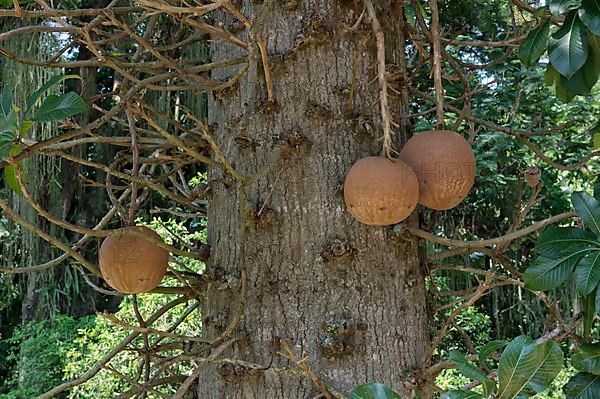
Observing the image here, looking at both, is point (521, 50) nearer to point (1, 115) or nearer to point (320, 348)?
point (320, 348)

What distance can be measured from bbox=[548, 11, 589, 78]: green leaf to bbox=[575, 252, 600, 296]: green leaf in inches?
11.6

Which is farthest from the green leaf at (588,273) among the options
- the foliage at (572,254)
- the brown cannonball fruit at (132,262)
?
the brown cannonball fruit at (132,262)

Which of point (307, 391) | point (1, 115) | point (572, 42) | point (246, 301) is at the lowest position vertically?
point (307, 391)

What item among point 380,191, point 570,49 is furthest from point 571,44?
point 380,191

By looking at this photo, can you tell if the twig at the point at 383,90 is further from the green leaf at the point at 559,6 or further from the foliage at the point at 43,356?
the foliage at the point at 43,356

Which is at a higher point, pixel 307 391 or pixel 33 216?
pixel 33 216

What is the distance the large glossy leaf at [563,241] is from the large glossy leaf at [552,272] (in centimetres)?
1

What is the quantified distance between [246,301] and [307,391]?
0.14 metres

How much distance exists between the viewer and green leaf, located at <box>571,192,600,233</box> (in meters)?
1.02

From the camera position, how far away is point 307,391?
887mm

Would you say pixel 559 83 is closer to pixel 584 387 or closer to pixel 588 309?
pixel 588 309

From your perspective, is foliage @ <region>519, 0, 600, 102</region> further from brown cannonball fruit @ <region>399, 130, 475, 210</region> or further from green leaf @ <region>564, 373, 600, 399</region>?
green leaf @ <region>564, 373, 600, 399</region>

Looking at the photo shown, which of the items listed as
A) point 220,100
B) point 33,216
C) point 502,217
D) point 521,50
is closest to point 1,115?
point 220,100

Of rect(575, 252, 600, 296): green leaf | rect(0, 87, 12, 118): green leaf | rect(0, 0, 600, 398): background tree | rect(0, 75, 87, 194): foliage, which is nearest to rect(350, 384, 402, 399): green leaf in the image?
rect(0, 0, 600, 398): background tree
